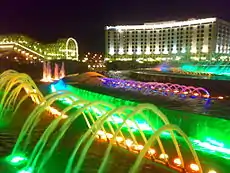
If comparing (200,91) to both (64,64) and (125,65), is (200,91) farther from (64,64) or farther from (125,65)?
(125,65)

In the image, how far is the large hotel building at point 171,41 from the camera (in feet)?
347

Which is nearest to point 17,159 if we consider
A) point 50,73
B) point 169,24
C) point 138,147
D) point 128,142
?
point 128,142

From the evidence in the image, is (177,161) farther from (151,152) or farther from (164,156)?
(151,152)

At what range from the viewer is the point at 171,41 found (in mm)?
113250

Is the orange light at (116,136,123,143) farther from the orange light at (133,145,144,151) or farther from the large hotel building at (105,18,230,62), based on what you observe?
the large hotel building at (105,18,230,62)

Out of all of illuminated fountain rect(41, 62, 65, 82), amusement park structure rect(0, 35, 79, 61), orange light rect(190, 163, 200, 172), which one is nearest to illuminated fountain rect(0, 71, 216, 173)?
orange light rect(190, 163, 200, 172)

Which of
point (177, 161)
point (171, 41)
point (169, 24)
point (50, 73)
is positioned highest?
point (169, 24)

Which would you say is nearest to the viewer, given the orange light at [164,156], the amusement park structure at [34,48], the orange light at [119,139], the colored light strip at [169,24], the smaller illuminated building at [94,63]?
the orange light at [164,156]

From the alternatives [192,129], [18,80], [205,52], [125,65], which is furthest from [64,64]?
[205,52]

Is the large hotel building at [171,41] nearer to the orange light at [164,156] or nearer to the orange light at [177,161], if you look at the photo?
the orange light at [164,156]

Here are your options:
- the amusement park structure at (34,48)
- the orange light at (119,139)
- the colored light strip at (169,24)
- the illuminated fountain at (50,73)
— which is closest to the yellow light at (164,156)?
the orange light at (119,139)

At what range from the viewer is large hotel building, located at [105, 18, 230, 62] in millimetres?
105750

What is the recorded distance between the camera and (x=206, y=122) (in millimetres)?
10195

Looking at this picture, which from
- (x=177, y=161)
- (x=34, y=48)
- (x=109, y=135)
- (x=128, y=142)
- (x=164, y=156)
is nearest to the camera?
(x=177, y=161)
